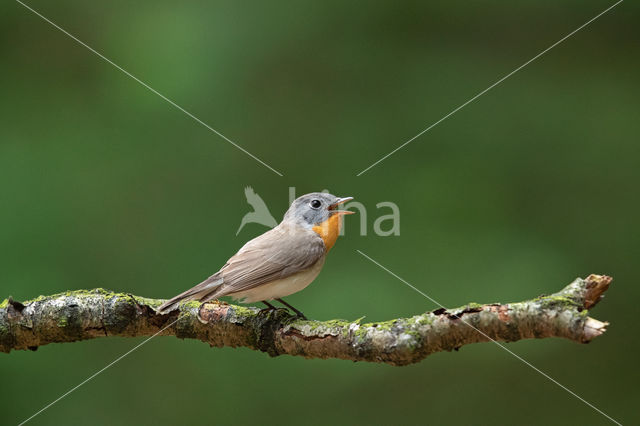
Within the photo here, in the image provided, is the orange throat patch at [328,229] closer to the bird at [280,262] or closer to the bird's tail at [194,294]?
the bird at [280,262]

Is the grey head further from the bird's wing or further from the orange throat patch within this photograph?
the bird's wing

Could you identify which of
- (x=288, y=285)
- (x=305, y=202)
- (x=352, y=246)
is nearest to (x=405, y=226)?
(x=352, y=246)

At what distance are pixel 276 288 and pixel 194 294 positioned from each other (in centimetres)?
51

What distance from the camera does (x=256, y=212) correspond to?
563 cm

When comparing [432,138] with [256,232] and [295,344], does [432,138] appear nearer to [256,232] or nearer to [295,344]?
[256,232]

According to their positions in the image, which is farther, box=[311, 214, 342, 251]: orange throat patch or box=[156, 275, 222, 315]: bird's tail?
box=[311, 214, 342, 251]: orange throat patch

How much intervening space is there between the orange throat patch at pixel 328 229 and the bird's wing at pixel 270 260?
88 millimetres

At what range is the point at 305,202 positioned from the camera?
4203mm

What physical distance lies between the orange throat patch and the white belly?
32 centimetres

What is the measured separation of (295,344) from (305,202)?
124cm

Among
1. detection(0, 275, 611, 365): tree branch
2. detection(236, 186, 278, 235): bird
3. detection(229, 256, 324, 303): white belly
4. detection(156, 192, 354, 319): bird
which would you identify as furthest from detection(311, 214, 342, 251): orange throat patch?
detection(236, 186, 278, 235): bird

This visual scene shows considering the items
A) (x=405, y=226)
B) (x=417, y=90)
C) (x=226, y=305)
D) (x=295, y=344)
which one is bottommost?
(x=295, y=344)

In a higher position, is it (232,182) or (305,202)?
(232,182)

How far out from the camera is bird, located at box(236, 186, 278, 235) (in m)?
5.49
